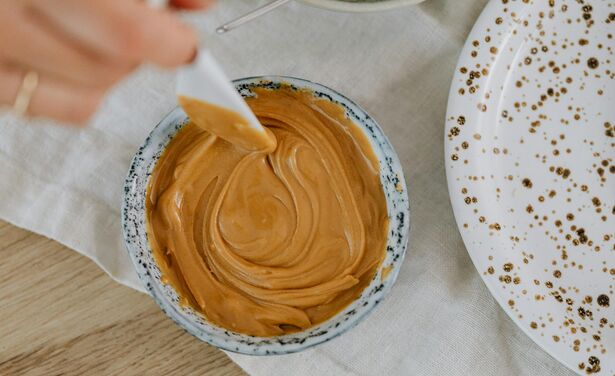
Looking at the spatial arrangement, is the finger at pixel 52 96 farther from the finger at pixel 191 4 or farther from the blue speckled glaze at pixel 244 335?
the blue speckled glaze at pixel 244 335

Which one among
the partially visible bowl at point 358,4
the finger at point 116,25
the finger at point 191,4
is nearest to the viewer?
the finger at point 116,25

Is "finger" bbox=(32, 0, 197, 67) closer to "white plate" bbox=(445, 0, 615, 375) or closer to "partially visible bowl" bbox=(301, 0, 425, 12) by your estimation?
"partially visible bowl" bbox=(301, 0, 425, 12)

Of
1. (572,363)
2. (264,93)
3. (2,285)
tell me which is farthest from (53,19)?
(572,363)

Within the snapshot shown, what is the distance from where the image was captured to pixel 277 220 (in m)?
0.90

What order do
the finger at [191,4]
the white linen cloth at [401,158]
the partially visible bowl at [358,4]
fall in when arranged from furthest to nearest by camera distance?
1. the white linen cloth at [401,158]
2. the partially visible bowl at [358,4]
3. the finger at [191,4]

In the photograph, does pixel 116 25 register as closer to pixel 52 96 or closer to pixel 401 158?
pixel 52 96

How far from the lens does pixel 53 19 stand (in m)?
0.55

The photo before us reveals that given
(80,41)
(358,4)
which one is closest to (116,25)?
(80,41)

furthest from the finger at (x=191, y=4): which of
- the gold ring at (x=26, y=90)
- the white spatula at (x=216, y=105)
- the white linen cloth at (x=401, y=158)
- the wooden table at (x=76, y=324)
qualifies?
the wooden table at (x=76, y=324)

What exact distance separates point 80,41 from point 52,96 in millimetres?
63

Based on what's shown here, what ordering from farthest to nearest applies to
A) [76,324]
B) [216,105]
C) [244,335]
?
[76,324] < [244,335] < [216,105]

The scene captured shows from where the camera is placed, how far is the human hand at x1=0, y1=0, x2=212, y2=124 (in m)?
0.55

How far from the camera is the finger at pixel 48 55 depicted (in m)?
0.55

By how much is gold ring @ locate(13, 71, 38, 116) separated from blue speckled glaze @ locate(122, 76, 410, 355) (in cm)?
30
